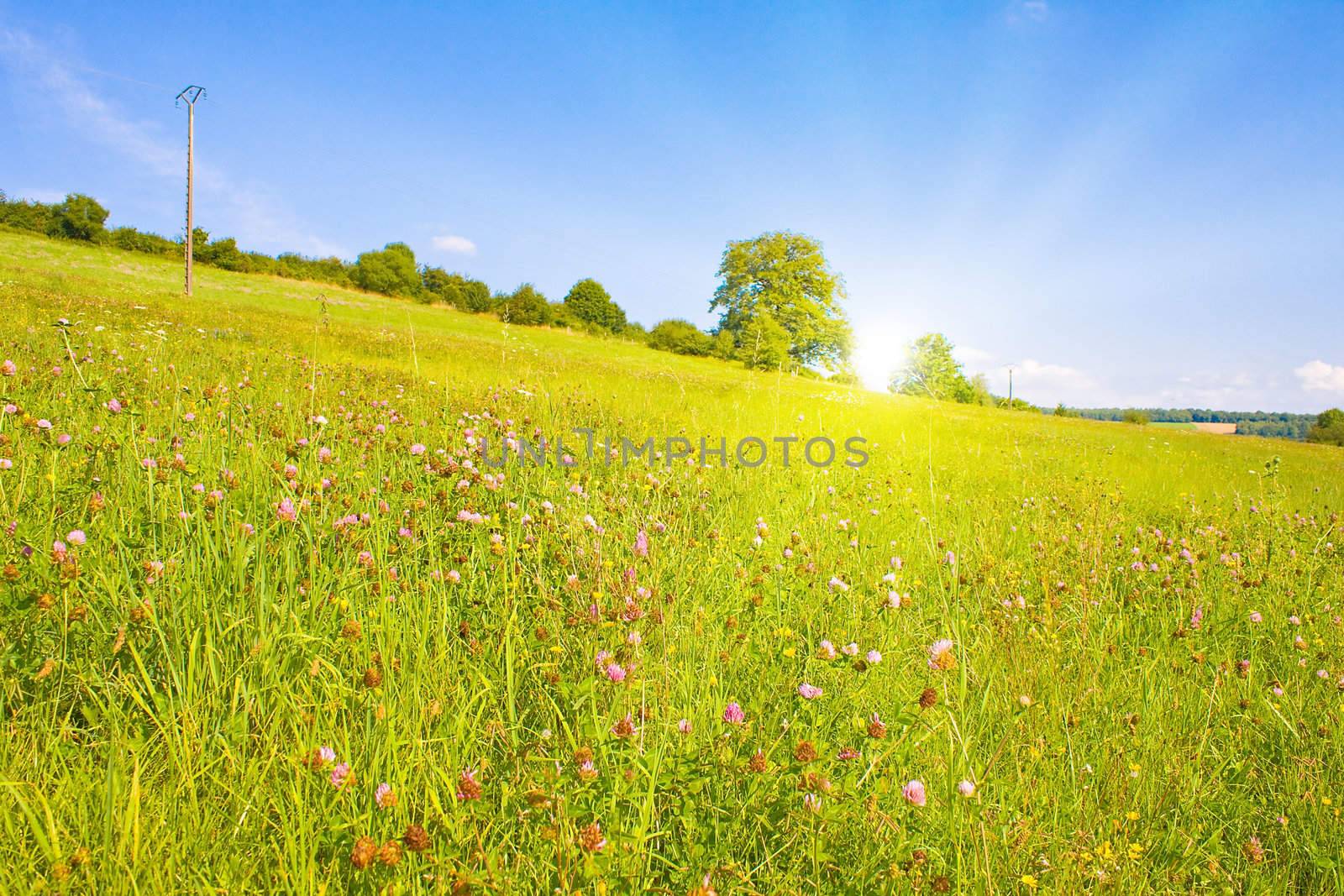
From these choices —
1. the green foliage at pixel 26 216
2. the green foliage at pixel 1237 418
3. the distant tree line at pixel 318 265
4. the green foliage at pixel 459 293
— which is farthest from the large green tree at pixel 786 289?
the green foliage at pixel 1237 418

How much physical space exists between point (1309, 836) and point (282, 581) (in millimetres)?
3219

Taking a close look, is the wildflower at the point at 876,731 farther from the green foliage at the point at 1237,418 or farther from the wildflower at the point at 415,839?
the green foliage at the point at 1237,418

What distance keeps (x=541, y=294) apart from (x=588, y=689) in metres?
48.9

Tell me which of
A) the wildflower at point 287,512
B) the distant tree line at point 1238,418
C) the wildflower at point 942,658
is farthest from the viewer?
the distant tree line at point 1238,418

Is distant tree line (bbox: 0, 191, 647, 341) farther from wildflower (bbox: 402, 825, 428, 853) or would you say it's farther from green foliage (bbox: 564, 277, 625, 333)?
wildflower (bbox: 402, 825, 428, 853)

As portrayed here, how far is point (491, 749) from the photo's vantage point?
1531 mm

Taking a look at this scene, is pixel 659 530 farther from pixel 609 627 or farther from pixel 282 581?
pixel 282 581

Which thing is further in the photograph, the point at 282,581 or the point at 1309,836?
the point at 282,581

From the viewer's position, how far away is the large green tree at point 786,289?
150 ft

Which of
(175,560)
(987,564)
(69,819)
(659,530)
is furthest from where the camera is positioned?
(987,564)

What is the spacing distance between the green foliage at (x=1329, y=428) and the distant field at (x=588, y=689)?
3022 inches

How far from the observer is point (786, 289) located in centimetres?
4672

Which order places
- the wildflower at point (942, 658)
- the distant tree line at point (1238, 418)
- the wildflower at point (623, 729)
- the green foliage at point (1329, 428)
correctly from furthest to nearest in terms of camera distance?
the distant tree line at point (1238, 418) < the green foliage at point (1329, 428) < the wildflower at point (942, 658) < the wildflower at point (623, 729)

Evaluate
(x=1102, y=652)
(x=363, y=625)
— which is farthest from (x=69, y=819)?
(x=1102, y=652)
